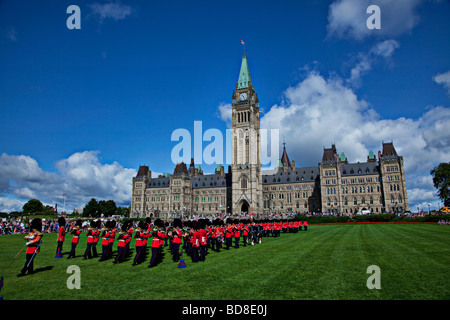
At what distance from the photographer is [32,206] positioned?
9812cm

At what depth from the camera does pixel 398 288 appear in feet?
29.3

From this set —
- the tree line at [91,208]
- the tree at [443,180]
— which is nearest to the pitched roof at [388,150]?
the tree at [443,180]

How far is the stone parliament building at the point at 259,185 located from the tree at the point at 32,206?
32956mm

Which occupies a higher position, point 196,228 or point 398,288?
point 196,228

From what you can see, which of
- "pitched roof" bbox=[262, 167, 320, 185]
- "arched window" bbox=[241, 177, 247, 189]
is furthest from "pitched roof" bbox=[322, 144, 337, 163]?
"arched window" bbox=[241, 177, 247, 189]

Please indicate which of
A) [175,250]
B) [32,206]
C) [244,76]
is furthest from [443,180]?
[32,206]

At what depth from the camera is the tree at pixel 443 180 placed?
219 feet

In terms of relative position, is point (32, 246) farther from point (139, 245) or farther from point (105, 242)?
point (139, 245)

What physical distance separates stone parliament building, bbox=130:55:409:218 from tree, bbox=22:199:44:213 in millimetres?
32956

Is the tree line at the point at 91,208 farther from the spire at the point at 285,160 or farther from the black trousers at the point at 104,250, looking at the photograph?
the black trousers at the point at 104,250
